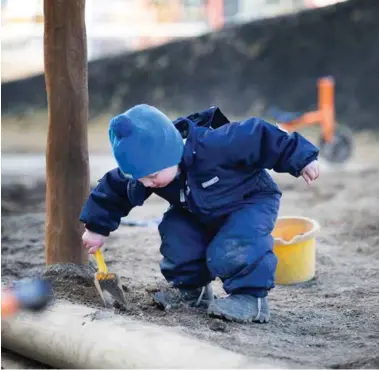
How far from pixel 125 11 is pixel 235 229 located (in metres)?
7.45

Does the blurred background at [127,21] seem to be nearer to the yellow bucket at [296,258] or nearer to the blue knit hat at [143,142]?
the yellow bucket at [296,258]

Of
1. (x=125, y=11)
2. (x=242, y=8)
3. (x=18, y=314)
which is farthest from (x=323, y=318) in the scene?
(x=125, y=11)

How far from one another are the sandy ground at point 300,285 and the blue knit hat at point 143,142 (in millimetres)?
470

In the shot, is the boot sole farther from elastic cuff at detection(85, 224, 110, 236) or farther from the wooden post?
the wooden post

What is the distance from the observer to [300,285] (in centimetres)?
334

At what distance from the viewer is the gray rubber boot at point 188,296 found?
2.84 m

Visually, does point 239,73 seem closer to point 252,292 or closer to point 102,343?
point 252,292

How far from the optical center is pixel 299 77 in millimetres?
7953

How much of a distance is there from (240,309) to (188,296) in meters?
0.27

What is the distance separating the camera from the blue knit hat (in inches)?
99.4

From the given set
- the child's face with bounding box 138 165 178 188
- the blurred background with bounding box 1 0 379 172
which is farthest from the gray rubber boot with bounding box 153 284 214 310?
the blurred background with bounding box 1 0 379 172

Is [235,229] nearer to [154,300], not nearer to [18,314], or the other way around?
[154,300]

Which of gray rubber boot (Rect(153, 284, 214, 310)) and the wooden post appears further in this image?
the wooden post

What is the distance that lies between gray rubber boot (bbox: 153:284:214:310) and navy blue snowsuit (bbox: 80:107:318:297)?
0.14ft
